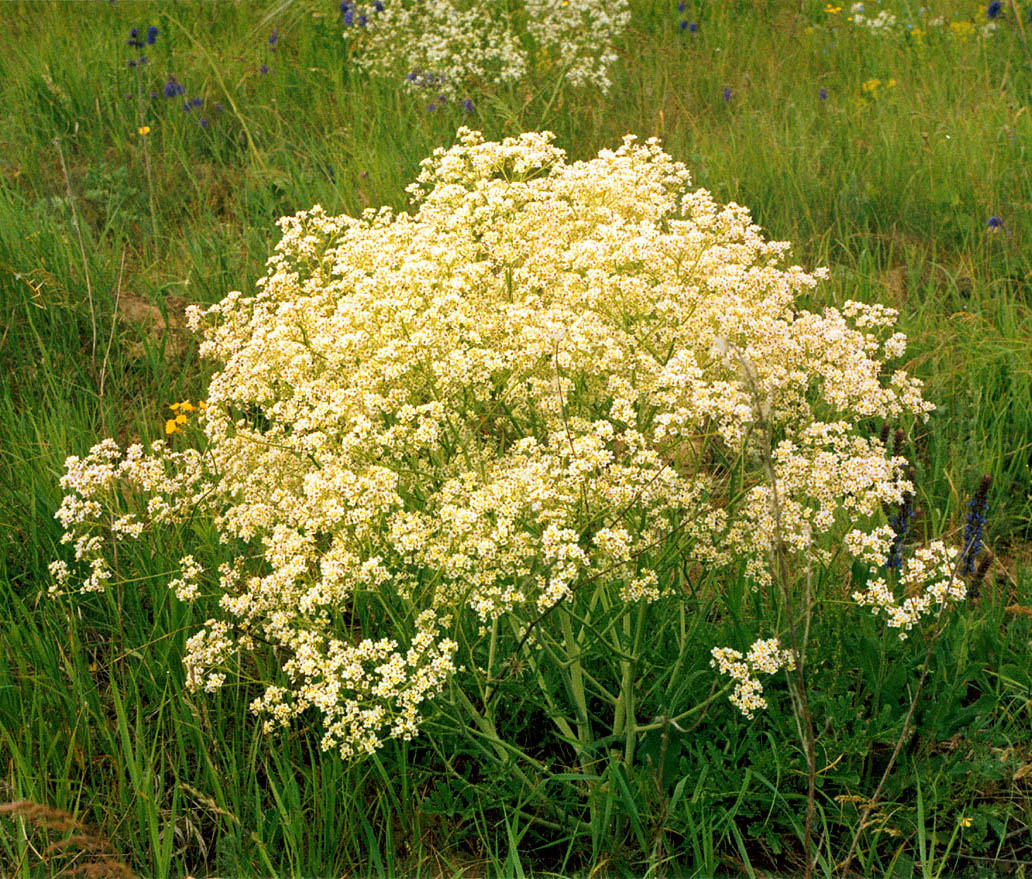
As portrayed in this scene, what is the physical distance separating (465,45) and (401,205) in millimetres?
1985

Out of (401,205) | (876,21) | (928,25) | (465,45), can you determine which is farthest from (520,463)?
(928,25)

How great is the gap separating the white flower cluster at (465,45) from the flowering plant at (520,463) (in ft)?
12.0

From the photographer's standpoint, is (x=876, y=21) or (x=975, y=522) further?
(x=876, y=21)

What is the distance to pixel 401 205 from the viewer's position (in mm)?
5379

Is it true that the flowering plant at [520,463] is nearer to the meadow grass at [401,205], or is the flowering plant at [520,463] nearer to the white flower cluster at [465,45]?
the meadow grass at [401,205]

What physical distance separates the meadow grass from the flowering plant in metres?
0.22

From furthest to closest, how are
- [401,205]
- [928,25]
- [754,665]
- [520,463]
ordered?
[928,25]
[401,205]
[520,463]
[754,665]

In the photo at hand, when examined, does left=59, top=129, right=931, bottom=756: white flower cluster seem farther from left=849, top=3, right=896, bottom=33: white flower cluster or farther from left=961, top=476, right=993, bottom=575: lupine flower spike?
left=849, top=3, right=896, bottom=33: white flower cluster

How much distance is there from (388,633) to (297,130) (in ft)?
14.7

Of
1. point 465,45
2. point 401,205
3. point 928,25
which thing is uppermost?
point 465,45

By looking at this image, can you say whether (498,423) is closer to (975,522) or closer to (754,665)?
(754,665)

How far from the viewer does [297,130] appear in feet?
21.3

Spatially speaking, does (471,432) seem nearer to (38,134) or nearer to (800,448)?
(800,448)

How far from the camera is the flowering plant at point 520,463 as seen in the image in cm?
234
